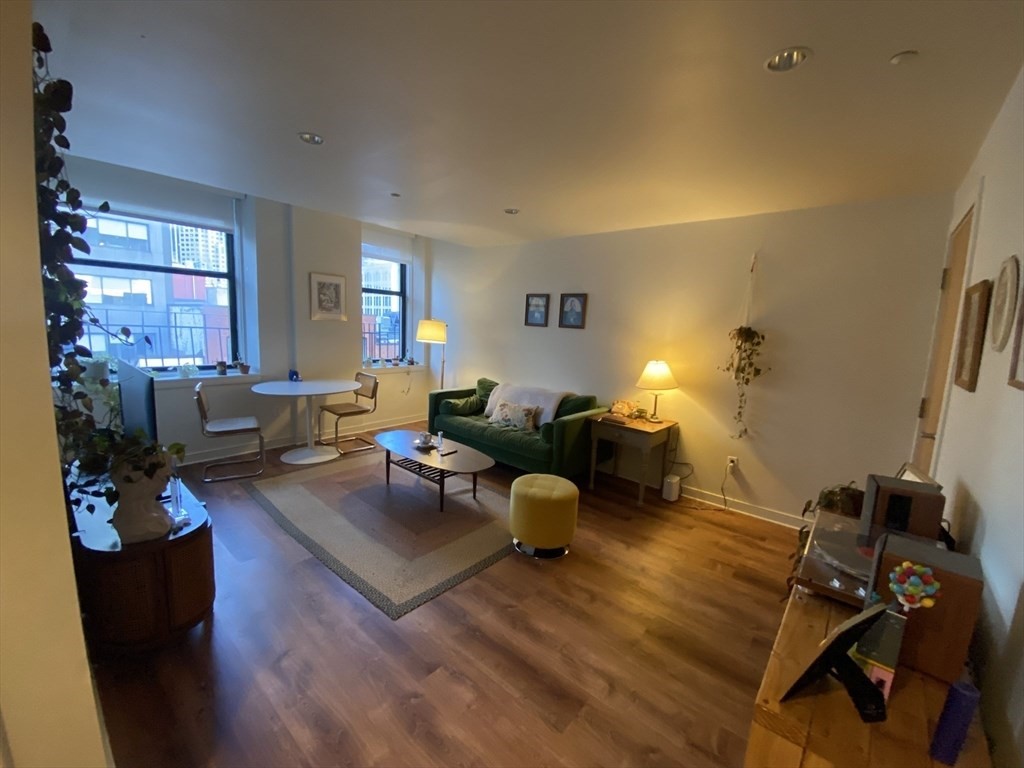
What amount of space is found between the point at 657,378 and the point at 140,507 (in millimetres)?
3378

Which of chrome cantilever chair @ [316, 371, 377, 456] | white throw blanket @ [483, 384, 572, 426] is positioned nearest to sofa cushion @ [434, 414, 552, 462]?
white throw blanket @ [483, 384, 572, 426]

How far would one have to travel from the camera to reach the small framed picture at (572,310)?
4270 mm

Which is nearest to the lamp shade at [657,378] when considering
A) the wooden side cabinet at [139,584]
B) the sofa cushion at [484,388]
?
the sofa cushion at [484,388]

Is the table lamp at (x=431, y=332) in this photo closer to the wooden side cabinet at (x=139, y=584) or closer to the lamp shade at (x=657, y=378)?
the lamp shade at (x=657, y=378)

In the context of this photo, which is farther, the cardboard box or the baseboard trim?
the baseboard trim

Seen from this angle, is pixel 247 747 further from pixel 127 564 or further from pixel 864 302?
pixel 864 302

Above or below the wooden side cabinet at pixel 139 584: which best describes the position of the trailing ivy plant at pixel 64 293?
above

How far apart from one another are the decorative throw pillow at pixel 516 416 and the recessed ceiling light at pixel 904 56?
3268 millimetres

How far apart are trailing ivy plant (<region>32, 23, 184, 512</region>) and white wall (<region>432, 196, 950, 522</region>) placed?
3604mm

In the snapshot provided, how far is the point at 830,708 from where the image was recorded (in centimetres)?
96

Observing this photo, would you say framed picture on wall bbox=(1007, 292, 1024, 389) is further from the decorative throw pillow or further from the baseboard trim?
the decorative throw pillow

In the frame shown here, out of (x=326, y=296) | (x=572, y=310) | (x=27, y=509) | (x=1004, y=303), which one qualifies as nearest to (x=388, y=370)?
(x=326, y=296)

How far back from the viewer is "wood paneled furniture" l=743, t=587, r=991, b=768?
86cm

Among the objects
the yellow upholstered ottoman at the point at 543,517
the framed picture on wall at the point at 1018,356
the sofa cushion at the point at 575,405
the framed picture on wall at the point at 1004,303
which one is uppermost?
the framed picture on wall at the point at 1004,303
